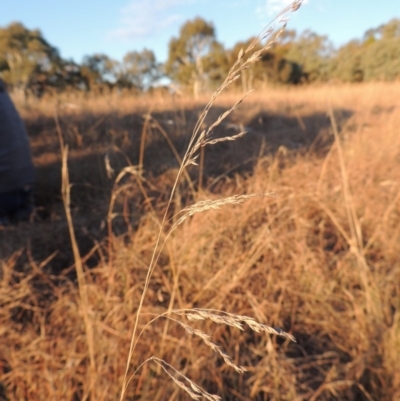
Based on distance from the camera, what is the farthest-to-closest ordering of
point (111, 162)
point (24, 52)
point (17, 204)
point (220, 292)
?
1. point (24, 52)
2. point (111, 162)
3. point (17, 204)
4. point (220, 292)

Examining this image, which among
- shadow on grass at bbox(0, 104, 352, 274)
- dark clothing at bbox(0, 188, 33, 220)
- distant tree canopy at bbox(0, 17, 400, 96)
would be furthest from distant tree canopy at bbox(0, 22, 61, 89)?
dark clothing at bbox(0, 188, 33, 220)

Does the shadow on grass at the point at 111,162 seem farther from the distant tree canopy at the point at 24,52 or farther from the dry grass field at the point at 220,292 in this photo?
the distant tree canopy at the point at 24,52

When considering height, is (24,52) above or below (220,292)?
above

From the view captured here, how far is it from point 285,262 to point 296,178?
3.26 ft

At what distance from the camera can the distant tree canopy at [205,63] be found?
739 cm

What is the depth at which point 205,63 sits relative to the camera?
26.9 feet

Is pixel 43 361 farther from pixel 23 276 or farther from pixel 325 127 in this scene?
pixel 325 127

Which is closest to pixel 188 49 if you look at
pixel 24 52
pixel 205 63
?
pixel 205 63

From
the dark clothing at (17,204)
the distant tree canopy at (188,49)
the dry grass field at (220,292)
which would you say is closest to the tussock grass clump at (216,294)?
the dry grass field at (220,292)

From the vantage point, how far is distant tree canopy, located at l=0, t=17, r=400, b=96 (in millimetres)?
7395

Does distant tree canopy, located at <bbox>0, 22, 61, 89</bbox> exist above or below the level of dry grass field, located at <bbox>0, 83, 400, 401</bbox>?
above

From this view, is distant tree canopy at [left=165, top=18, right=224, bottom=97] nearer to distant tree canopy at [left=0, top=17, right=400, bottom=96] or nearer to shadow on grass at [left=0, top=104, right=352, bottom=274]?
distant tree canopy at [left=0, top=17, right=400, bottom=96]

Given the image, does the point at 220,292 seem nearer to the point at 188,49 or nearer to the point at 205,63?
the point at 188,49

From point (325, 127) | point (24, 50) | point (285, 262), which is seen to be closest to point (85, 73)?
point (24, 50)
